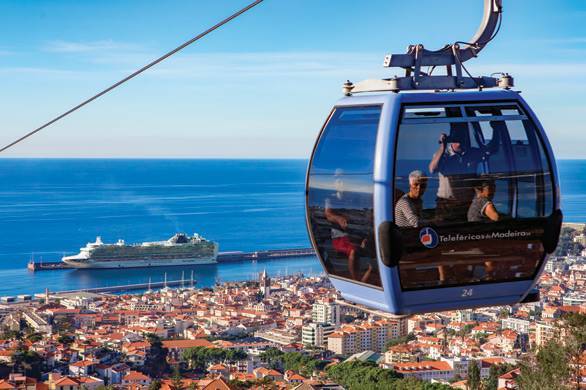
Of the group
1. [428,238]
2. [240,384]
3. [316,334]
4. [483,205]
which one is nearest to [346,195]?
[428,238]

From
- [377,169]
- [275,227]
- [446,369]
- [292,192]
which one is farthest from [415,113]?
[292,192]

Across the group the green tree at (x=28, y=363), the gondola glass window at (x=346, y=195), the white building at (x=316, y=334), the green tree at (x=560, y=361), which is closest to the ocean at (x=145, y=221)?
the white building at (x=316, y=334)

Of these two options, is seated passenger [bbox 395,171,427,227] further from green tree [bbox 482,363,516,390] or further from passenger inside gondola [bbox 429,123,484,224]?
green tree [bbox 482,363,516,390]

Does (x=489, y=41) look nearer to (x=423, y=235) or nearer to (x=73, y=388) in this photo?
(x=423, y=235)

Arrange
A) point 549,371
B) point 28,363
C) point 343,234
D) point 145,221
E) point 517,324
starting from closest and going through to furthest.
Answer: point 343,234, point 549,371, point 28,363, point 517,324, point 145,221

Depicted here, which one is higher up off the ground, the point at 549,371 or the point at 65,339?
the point at 549,371

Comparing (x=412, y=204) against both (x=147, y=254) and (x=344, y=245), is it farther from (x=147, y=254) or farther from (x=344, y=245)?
(x=147, y=254)

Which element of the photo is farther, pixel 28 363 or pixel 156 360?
pixel 156 360
